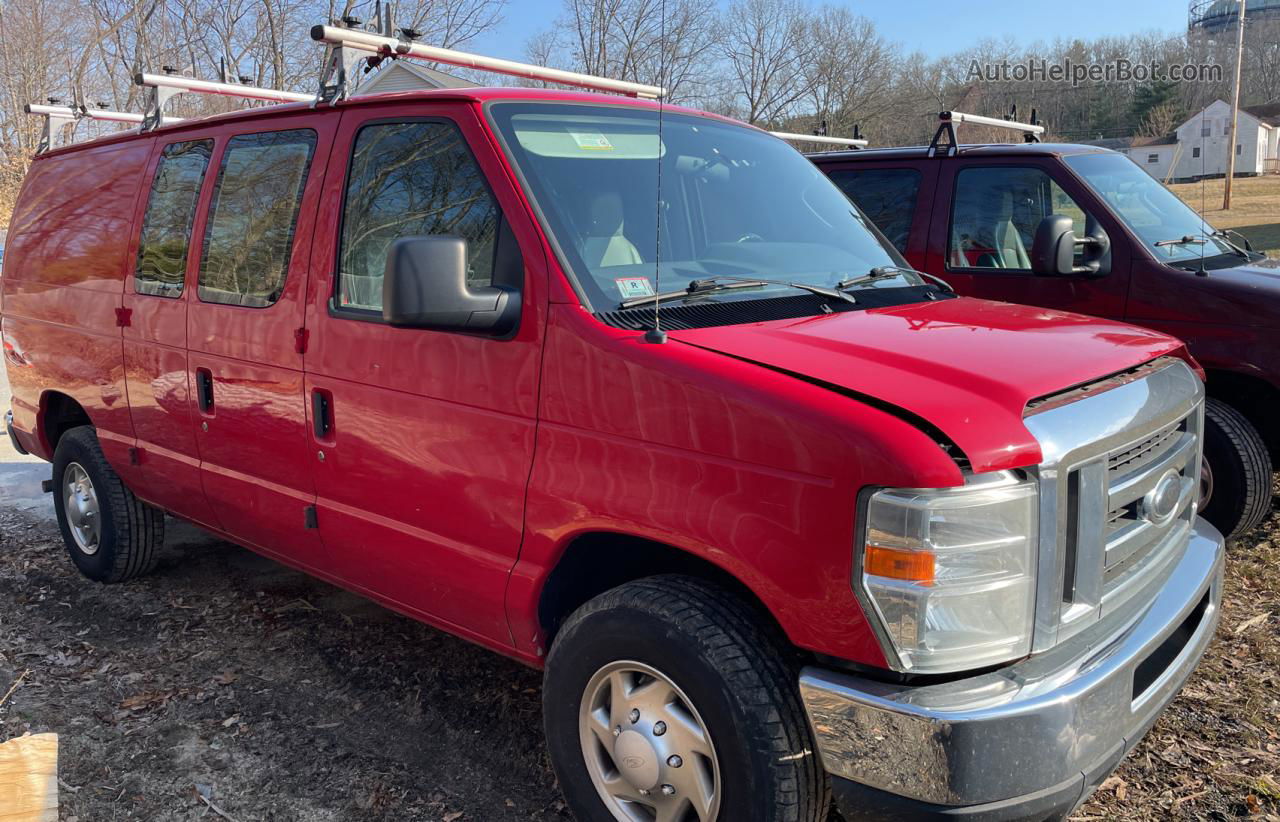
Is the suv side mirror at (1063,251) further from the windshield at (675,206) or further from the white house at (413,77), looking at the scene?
the white house at (413,77)

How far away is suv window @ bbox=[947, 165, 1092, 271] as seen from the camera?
5.73m

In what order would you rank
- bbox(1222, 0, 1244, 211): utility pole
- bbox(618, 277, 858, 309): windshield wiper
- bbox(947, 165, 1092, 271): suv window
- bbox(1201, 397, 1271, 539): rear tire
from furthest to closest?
1. bbox(947, 165, 1092, 271): suv window
2. bbox(1222, 0, 1244, 211): utility pole
3. bbox(1201, 397, 1271, 539): rear tire
4. bbox(618, 277, 858, 309): windshield wiper

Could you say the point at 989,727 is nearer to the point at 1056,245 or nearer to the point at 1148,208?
the point at 1056,245

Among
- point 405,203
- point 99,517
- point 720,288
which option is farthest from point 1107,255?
point 99,517

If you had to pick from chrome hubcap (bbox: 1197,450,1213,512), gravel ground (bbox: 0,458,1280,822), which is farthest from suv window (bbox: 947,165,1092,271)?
gravel ground (bbox: 0,458,1280,822)

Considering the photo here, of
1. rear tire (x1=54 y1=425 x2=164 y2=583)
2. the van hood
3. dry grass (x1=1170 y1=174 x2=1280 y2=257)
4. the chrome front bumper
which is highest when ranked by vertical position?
dry grass (x1=1170 y1=174 x2=1280 y2=257)

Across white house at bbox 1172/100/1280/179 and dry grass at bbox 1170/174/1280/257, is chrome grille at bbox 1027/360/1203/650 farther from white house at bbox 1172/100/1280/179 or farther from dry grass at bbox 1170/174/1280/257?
dry grass at bbox 1170/174/1280/257

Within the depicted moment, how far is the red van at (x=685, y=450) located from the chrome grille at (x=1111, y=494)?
0.01m

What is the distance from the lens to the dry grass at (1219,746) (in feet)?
10.1

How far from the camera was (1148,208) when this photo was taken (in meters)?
5.70

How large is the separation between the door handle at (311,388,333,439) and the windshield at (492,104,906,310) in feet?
3.73

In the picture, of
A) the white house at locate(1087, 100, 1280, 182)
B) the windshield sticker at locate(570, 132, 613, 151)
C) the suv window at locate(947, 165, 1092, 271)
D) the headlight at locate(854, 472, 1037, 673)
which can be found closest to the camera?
the headlight at locate(854, 472, 1037, 673)

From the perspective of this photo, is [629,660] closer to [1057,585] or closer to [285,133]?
[1057,585]

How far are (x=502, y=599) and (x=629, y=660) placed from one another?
1.87 feet
